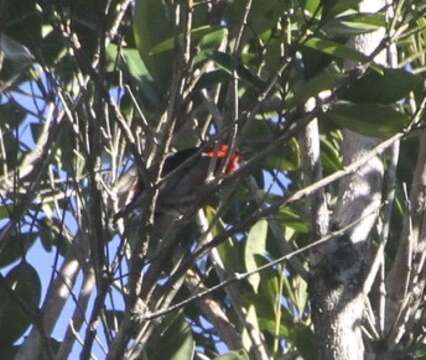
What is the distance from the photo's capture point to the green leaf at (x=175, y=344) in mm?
2625

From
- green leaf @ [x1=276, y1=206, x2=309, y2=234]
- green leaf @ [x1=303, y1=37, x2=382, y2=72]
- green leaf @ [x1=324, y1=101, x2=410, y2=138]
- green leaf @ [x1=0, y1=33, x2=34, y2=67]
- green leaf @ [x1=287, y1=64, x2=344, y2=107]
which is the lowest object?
green leaf @ [x1=276, y1=206, x2=309, y2=234]

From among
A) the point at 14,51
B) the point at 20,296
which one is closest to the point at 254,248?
the point at 20,296

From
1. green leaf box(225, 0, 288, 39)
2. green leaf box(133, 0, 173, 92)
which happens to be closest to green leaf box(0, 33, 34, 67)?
green leaf box(133, 0, 173, 92)

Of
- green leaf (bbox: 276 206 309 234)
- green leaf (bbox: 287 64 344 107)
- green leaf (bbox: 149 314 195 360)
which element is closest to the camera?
green leaf (bbox: 287 64 344 107)

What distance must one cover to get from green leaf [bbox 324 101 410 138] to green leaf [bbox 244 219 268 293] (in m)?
0.64

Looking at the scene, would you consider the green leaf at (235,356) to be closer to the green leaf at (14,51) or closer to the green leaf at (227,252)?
the green leaf at (227,252)

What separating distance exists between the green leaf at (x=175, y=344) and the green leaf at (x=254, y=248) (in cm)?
26

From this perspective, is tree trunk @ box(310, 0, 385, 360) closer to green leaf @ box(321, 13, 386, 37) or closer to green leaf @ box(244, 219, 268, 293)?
green leaf @ box(321, 13, 386, 37)

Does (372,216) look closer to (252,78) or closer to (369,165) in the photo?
(369,165)

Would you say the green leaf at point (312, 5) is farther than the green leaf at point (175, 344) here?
No

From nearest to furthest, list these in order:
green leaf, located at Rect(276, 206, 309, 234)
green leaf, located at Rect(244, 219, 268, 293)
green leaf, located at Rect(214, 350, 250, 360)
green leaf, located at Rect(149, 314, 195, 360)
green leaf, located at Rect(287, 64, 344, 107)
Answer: green leaf, located at Rect(287, 64, 344, 107), green leaf, located at Rect(214, 350, 250, 360), green leaf, located at Rect(149, 314, 195, 360), green leaf, located at Rect(276, 206, 309, 234), green leaf, located at Rect(244, 219, 268, 293)

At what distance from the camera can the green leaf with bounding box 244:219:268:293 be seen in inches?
113

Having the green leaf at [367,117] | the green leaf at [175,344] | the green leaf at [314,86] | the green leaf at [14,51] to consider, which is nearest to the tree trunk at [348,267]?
the green leaf at [367,117]

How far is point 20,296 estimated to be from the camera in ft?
9.01
